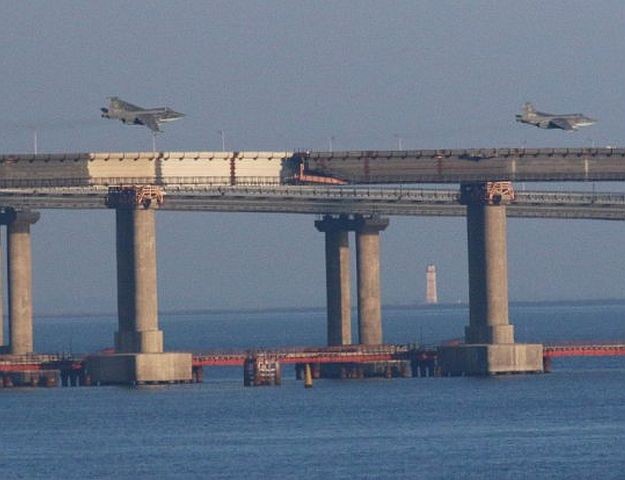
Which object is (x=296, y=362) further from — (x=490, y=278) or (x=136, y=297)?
(x=490, y=278)

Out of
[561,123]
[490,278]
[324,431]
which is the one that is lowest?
[324,431]

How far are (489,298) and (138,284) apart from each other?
23.6m

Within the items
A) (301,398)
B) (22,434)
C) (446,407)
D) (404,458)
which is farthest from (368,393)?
(404,458)

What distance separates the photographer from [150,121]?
190125mm

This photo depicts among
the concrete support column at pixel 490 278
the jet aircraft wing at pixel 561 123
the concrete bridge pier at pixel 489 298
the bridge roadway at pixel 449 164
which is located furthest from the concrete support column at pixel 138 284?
the jet aircraft wing at pixel 561 123

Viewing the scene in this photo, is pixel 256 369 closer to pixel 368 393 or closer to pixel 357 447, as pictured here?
pixel 368 393

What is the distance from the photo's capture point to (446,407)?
15838 cm

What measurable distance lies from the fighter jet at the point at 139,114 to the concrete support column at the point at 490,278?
2183cm

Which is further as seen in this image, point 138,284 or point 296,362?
point 296,362

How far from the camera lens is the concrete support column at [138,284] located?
182 metres

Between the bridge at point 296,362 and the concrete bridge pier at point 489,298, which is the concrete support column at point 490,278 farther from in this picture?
the bridge at point 296,362

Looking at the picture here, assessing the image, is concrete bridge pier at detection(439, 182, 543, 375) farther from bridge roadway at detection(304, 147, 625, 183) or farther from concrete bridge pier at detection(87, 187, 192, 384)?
concrete bridge pier at detection(87, 187, 192, 384)

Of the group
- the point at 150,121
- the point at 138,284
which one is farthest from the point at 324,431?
the point at 150,121

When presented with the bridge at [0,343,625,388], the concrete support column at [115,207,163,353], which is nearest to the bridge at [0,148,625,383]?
the concrete support column at [115,207,163,353]
